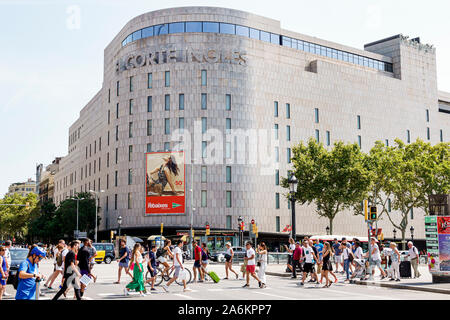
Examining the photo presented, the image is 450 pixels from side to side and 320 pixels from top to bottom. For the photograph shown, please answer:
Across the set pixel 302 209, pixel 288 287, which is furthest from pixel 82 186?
pixel 288 287

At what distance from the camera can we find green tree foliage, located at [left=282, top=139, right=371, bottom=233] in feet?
177

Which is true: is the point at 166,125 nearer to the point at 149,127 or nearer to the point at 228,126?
the point at 149,127

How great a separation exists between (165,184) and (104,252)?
858 inches

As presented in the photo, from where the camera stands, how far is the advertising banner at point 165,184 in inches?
2630

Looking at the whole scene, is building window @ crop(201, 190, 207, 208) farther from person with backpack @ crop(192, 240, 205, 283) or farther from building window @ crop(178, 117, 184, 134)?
person with backpack @ crop(192, 240, 205, 283)

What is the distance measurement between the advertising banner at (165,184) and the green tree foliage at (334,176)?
18.2m

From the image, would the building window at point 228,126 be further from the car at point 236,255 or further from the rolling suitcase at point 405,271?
the rolling suitcase at point 405,271

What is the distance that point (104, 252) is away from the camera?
46656 millimetres

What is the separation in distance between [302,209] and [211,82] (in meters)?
22.8

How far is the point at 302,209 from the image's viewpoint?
237 ft

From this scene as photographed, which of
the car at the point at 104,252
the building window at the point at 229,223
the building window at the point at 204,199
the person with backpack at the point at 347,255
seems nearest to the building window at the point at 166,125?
the building window at the point at 204,199

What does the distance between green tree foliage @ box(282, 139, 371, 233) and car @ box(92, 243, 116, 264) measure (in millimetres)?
21570

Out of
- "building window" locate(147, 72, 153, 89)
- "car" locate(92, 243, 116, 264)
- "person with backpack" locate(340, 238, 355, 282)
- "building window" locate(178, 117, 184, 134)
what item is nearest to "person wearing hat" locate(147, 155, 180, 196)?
"building window" locate(178, 117, 184, 134)

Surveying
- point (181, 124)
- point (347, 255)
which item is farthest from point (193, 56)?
point (347, 255)
